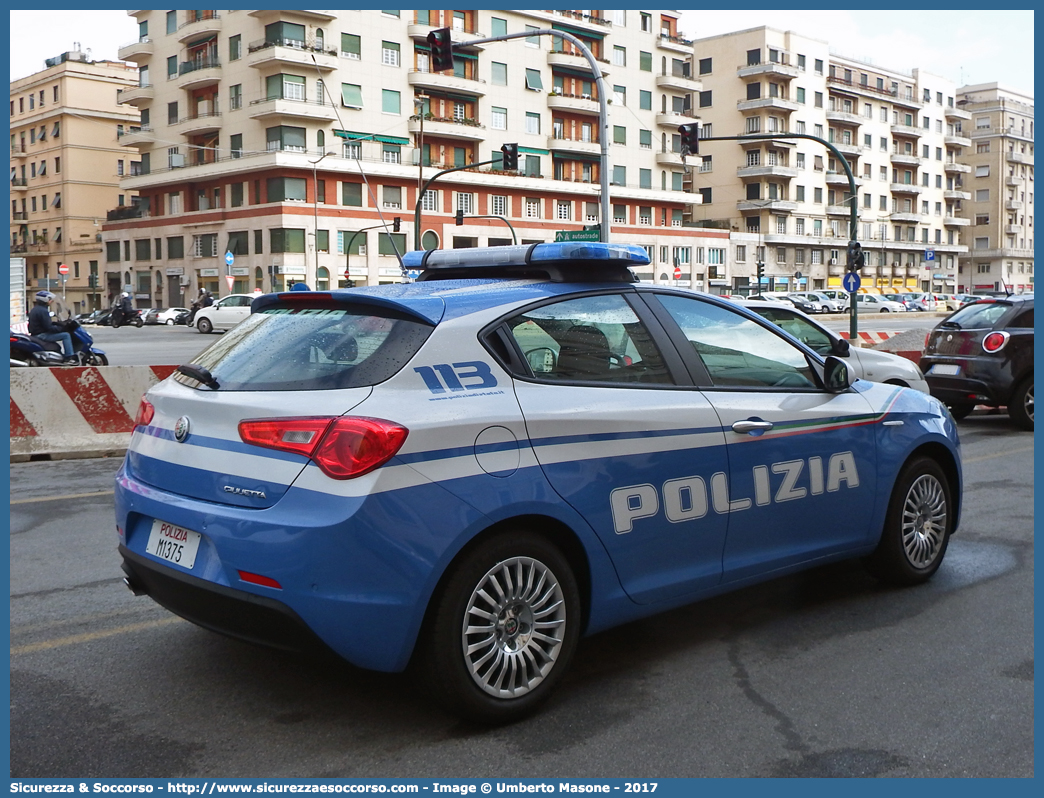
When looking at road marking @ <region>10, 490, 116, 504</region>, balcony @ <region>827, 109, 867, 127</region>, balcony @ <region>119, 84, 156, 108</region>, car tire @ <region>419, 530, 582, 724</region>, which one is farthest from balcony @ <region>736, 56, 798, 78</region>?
car tire @ <region>419, 530, 582, 724</region>

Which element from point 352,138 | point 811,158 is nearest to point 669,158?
point 811,158

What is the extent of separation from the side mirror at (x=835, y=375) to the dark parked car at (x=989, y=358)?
8049mm

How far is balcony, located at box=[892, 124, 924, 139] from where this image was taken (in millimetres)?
102812

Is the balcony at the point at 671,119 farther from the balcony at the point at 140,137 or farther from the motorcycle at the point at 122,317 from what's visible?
the motorcycle at the point at 122,317

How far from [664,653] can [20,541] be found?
163 inches

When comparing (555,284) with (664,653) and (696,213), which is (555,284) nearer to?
(664,653)

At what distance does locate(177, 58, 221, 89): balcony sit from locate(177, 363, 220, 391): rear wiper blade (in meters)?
63.4

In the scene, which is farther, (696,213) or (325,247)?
(696,213)

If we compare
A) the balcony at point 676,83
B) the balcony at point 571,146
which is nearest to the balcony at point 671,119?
the balcony at point 676,83

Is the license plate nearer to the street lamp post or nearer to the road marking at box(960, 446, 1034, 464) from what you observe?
the road marking at box(960, 446, 1034, 464)

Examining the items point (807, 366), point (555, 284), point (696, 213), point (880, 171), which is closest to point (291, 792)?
point (555, 284)

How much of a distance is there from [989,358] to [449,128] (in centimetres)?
5625

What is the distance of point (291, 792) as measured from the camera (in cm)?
326

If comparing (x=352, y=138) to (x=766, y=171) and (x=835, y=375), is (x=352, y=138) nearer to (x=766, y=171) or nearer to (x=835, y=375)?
(x=766, y=171)
